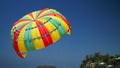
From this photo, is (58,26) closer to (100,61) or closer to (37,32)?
(37,32)

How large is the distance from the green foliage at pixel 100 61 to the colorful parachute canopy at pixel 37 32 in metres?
23.0

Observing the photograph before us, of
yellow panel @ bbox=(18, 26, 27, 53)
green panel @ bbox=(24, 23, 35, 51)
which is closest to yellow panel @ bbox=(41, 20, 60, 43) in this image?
green panel @ bbox=(24, 23, 35, 51)

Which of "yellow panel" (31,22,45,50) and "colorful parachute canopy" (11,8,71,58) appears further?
"colorful parachute canopy" (11,8,71,58)

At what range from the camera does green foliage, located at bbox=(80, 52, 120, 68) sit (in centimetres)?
5426

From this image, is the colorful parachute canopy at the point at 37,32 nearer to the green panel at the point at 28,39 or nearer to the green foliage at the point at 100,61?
the green panel at the point at 28,39

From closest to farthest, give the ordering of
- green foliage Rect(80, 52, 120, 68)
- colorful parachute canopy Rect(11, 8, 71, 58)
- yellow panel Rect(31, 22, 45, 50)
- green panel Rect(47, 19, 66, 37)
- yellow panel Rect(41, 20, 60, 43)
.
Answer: yellow panel Rect(31, 22, 45, 50), colorful parachute canopy Rect(11, 8, 71, 58), yellow panel Rect(41, 20, 60, 43), green panel Rect(47, 19, 66, 37), green foliage Rect(80, 52, 120, 68)

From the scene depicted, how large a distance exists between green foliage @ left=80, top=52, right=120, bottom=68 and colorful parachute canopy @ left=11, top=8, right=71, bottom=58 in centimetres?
2303

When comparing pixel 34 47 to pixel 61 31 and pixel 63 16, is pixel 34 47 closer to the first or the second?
pixel 61 31

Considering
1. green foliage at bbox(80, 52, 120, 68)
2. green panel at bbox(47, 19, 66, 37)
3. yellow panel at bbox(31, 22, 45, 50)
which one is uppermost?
green foliage at bbox(80, 52, 120, 68)

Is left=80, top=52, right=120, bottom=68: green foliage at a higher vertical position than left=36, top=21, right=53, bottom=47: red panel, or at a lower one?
higher

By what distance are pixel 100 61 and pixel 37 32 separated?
2897 cm

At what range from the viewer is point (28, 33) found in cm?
3077

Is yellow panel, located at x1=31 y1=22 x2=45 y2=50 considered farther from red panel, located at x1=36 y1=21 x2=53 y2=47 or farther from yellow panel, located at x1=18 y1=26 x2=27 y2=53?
yellow panel, located at x1=18 y1=26 x2=27 y2=53

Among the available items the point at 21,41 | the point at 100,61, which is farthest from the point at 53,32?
the point at 100,61
